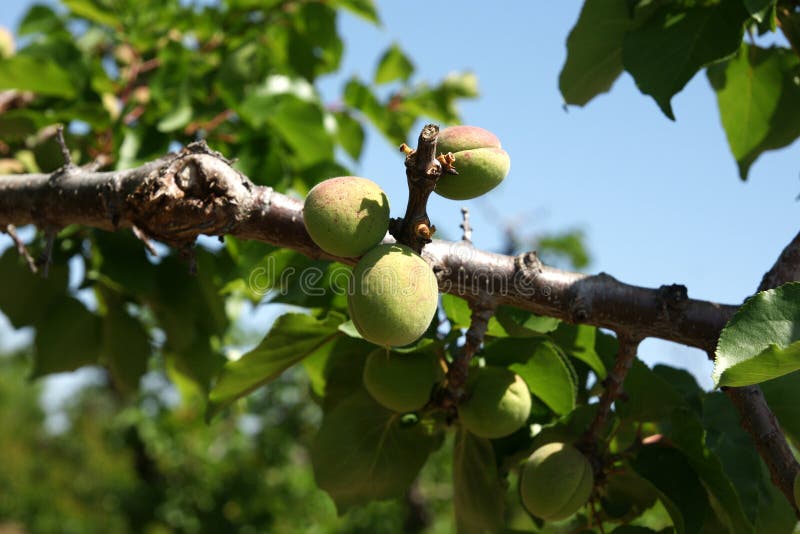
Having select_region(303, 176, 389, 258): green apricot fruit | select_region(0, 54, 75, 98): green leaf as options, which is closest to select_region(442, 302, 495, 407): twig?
select_region(303, 176, 389, 258): green apricot fruit

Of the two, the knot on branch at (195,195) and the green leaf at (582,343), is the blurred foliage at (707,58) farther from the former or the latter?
the knot on branch at (195,195)

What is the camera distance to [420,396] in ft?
3.74

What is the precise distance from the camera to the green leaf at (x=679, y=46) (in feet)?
3.92

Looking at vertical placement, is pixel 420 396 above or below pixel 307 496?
above

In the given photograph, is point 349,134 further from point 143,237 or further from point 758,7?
point 758,7

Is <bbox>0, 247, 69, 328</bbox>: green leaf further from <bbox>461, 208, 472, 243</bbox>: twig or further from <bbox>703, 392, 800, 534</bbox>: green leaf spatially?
<bbox>703, 392, 800, 534</bbox>: green leaf

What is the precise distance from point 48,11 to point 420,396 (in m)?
2.09

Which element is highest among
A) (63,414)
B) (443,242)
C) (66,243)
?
(443,242)

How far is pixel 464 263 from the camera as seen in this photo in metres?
1.06

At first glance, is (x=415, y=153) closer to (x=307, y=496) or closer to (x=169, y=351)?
(x=169, y=351)

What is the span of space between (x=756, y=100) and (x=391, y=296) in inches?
41.6

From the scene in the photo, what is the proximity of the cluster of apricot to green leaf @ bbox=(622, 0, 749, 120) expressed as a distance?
388 millimetres

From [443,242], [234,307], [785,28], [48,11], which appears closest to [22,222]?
[443,242]

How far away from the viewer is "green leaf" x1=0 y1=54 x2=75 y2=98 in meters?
1.86
